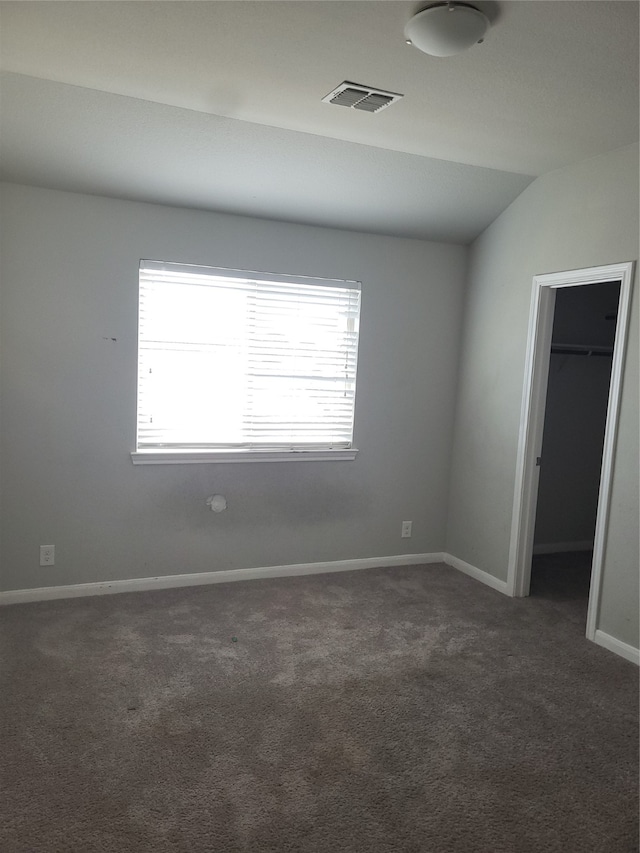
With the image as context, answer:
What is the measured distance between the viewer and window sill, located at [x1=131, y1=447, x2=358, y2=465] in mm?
3980

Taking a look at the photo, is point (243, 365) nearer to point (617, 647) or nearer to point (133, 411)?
point (133, 411)

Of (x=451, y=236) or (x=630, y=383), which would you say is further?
(x=451, y=236)

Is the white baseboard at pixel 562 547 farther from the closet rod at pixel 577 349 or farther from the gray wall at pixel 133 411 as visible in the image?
the closet rod at pixel 577 349

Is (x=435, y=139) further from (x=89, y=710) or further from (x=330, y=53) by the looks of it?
(x=89, y=710)

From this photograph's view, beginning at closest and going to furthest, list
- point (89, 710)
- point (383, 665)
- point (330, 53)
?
point (330, 53), point (89, 710), point (383, 665)

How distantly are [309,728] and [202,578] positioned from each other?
174 centimetres

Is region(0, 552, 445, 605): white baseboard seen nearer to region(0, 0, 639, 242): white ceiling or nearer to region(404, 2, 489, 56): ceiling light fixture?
region(0, 0, 639, 242): white ceiling

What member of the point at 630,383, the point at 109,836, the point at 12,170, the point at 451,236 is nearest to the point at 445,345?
the point at 451,236

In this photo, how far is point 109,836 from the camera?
202cm

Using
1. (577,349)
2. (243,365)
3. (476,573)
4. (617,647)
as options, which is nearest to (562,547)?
(476,573)

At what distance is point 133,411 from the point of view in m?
3.91

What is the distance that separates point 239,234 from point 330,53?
1758mm

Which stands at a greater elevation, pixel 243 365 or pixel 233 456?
pixel 243 365

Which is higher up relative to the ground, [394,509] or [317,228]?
[317,228]
